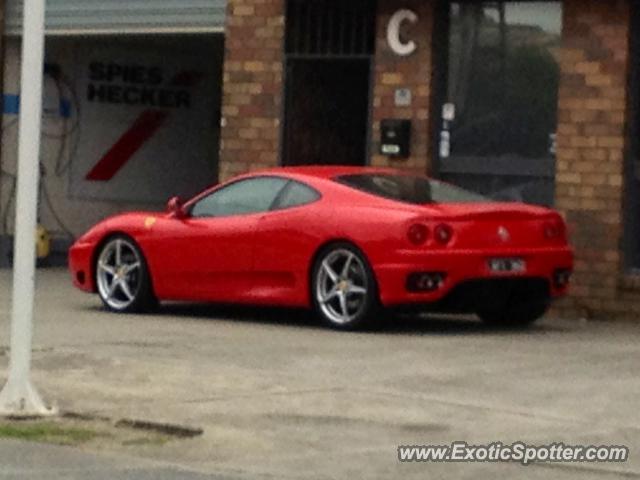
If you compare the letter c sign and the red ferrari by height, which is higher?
the letter c sign

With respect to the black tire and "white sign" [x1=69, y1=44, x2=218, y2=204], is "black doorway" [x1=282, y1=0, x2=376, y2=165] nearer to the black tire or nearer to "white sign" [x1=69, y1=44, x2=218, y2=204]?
the black tire

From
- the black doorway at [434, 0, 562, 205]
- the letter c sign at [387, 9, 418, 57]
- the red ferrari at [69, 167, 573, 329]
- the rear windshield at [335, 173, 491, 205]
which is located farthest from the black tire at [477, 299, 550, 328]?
the letter c sign at [387, 9, 418, 57]

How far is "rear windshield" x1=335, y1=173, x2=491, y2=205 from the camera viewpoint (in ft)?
51.1

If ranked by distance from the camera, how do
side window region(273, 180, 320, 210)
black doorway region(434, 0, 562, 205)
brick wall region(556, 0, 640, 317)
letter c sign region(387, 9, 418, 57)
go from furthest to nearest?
letter c sign region(387, 9, 418, 57), black doorway region(434, 0, 562, 205), brick wall region(556, 0, 640, 317), side window region(273, 180, 320, 210)

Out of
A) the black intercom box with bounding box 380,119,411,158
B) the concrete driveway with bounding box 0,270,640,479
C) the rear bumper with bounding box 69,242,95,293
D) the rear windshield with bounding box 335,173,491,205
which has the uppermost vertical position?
the black intercom box with bounding box 380,119,411,158

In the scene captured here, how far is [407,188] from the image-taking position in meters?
15.8

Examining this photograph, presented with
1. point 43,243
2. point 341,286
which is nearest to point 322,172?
point 341,286

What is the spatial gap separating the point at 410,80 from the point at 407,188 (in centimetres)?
309

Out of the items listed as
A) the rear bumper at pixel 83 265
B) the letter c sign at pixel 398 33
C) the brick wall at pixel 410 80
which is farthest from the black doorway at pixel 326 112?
the rear bumper at pixel 83 265

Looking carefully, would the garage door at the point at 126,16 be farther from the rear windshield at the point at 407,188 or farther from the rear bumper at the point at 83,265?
the rear windshield at the point at 407,188

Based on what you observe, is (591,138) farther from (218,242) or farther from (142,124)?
(142,124)

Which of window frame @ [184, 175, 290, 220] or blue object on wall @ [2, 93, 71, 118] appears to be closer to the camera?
window frame @ [184, 175, 290, 220]

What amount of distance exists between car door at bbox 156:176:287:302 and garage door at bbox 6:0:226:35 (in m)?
4.63

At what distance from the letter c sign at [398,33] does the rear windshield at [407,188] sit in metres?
2.75
